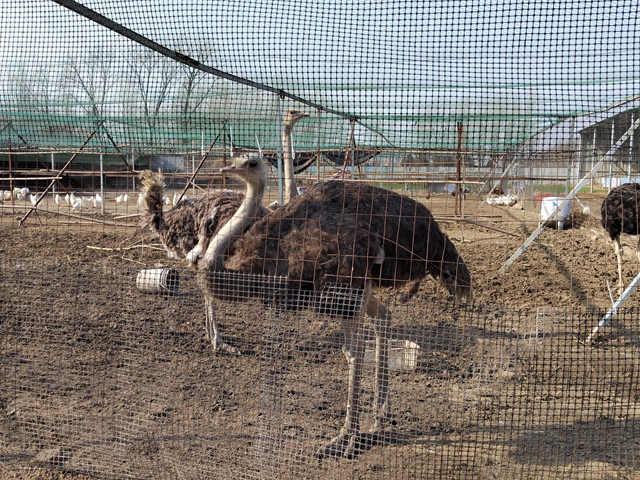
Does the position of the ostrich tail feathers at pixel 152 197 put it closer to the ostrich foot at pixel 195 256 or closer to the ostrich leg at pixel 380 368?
the ostrich foot at pixel 195 256

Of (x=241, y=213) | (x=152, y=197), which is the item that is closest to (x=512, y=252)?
(x=152, y=197)

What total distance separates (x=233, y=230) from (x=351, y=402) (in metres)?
1.43

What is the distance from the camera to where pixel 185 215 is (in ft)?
19.6

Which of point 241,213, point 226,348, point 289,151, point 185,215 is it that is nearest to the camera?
point 241,213

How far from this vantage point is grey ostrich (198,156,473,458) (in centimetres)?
334

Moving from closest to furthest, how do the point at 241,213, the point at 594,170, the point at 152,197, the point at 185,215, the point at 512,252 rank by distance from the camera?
the point at 241,213
the point at 594,170
the point at 185,215
the point at 152,197
the point at 512,252

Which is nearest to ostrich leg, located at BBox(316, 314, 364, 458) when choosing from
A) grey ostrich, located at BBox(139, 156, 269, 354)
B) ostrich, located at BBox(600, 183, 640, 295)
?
grey ostrich, located at BBox(139, 156, 269, 354)

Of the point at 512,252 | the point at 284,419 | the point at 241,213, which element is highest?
the point at 241,213

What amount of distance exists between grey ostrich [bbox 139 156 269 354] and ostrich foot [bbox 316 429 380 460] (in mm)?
2406

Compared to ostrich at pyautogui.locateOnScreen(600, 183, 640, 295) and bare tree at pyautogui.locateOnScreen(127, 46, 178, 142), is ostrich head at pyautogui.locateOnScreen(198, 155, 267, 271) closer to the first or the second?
bare tree at pyautogui.locateOnScreen(127, 46, 178, 142)

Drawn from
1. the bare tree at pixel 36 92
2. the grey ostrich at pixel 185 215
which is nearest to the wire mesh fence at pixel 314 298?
the bare tree at pixel 36 92

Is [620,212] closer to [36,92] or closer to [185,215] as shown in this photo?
[185,215]

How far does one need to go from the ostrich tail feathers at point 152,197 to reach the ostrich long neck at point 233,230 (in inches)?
81.6

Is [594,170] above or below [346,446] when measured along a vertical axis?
above
